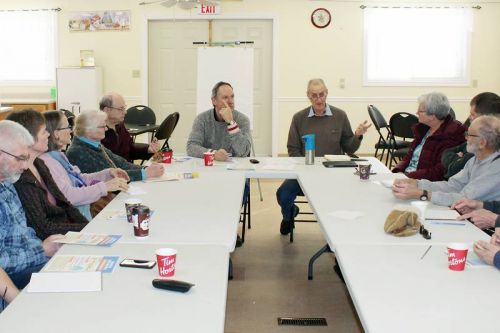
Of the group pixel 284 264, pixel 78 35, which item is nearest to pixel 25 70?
pixel 78 35

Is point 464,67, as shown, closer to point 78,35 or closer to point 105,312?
point 78,35

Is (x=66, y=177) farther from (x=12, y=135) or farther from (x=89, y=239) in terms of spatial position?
(x=89, y=239)

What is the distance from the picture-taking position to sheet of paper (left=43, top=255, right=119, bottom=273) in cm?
196

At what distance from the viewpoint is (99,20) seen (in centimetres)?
871

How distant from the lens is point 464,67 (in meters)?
8.65

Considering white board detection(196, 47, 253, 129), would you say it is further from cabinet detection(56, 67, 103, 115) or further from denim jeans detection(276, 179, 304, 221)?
denim jeans detection(276, 179, 304, 221)

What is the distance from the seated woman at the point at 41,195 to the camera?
263 centimetres

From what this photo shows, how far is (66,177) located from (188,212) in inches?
31.6

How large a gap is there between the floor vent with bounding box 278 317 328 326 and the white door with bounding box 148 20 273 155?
5.84 meters

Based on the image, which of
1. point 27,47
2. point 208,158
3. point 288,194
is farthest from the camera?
point 27,47

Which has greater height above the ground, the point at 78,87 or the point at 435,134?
the point at 78,87

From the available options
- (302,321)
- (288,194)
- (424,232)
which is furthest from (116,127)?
(424,232)

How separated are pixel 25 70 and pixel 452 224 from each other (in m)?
7.98

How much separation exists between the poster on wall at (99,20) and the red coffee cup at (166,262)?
7.35 metres
